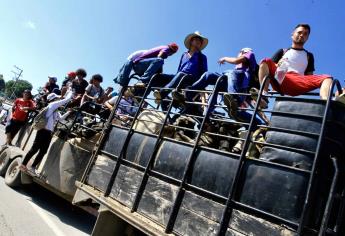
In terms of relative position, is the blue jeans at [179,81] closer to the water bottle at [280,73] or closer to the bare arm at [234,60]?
the bare arm at [234,60]

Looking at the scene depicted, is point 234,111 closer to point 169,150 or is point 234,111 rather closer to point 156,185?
point 169,150

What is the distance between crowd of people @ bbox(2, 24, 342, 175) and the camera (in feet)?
12.2

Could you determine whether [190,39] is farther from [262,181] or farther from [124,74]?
[262,181]

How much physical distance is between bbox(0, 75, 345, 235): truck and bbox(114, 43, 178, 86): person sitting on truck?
5.21 feet

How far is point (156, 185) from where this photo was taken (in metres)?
3.75

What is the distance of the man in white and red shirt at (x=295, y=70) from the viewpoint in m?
3.57

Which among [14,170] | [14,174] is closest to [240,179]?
[14,174]

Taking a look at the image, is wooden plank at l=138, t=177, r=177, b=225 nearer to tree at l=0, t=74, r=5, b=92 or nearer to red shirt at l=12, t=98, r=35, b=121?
red shirt at l=12, t=98, r=35, b=121

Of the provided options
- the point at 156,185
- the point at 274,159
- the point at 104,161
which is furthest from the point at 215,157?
the point at 104,161

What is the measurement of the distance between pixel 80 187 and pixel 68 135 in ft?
9.16

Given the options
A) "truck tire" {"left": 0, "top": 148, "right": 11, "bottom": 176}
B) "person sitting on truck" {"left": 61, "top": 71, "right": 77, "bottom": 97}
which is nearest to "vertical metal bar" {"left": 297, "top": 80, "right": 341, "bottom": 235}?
"truck tire" {"left": 0, "top": 148, "right": 11, "bottom": 176}

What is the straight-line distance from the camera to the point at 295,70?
4086 millimetres

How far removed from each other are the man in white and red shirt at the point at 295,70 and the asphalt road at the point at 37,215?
4.40 meters

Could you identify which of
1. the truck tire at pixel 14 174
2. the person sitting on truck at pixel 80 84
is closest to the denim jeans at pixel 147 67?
the person sitting on truck at pixel 80 84
